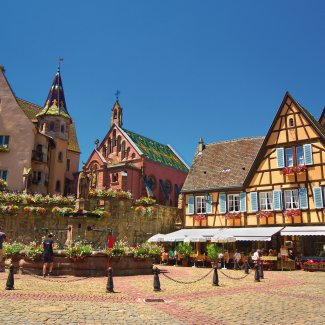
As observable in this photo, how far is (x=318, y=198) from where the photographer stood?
86.9ft

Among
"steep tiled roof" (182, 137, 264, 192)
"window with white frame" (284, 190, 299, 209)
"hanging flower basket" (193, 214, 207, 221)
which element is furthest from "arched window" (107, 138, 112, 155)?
"window with white frame" (284, 190, 299, 209)

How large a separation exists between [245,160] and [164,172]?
15482mm

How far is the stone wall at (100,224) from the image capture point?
1003 inches

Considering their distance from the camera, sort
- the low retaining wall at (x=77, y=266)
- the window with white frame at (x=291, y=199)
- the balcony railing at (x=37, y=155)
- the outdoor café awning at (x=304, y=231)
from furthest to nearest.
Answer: the balcony railing at (x=37, y=155) → the window with white frame at (x=291, y=199) → the outdoor café awning at (x=304, y=231) → the low retaining wall at (x=77, y=266)

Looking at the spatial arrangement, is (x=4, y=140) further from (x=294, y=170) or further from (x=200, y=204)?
(x=294, y=170)

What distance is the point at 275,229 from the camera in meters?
27.0

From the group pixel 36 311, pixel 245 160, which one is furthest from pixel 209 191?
pixel 36 311

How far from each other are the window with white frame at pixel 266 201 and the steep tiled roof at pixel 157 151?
18.3 m

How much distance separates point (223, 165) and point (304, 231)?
32.7ft

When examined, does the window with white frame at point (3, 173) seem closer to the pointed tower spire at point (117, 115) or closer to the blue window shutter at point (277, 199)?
the pointed tower spire at point (117, 115)

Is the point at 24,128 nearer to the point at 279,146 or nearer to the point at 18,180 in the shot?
the point at 18,180

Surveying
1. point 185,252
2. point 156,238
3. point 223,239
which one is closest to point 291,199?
point 223,239

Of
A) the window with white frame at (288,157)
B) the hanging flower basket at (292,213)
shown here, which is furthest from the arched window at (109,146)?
the hanging flower basket at (292,213)

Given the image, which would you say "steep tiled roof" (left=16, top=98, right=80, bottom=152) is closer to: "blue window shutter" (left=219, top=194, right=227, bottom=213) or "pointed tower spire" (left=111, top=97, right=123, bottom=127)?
"pointed tower spire" (left=111, top=97, right=123, bottom=127)
